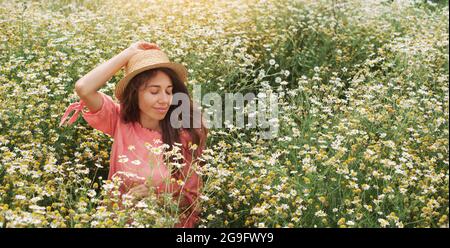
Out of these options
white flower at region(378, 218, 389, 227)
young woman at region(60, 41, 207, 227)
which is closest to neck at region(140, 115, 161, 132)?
young woman at region(60, 41, 207, 227)

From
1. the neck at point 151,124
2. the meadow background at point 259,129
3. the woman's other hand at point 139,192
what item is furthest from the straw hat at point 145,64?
the woman's other hand at point 139,192

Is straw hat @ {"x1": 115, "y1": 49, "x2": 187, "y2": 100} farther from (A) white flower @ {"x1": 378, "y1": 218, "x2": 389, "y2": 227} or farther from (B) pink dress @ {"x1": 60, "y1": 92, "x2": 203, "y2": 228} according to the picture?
(A) white flower @ {"x1": 378, "y1": 218, "x2": 389, "y2": 227}

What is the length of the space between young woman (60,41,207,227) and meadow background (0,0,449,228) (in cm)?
17

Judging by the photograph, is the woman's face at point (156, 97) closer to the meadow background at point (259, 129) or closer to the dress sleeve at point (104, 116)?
the dress sleeve at point (104, 116)

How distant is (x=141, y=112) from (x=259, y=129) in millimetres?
915

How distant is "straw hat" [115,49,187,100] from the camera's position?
306 cm

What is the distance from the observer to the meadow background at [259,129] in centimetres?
284

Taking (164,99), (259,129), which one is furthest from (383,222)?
A: (259,129)

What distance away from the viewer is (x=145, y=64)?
3.06 metres

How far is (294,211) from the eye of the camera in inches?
115

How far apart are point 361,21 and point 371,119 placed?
2858 millimetres

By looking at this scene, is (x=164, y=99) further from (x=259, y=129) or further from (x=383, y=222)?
(x=383, y=222)
